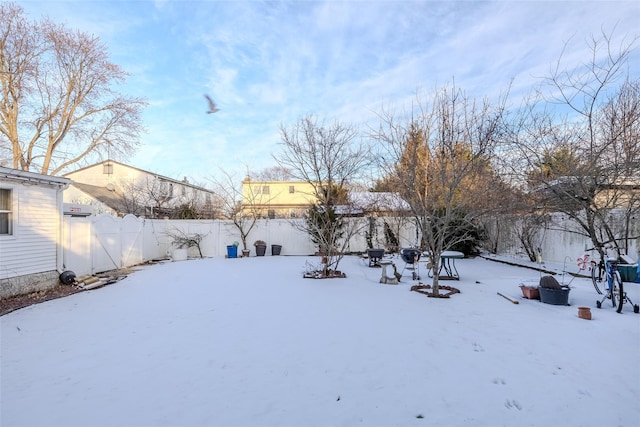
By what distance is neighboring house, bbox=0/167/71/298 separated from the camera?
6586 mm

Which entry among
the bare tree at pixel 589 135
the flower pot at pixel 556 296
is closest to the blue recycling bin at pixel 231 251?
the bare tree at pixel 589 135

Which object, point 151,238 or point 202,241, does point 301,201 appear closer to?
point 202,241

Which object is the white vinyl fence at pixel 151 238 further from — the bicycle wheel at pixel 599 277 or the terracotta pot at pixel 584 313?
the terracotta pot at pixel 584 313

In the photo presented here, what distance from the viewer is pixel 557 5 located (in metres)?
6.97

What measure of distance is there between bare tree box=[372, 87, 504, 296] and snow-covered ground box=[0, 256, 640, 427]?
73.8 inches

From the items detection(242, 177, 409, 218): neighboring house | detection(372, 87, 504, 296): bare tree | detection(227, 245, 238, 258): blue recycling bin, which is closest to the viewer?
detection(372, 87, 504, 296): bare tree

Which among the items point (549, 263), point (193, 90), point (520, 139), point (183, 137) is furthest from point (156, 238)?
point (549, 263)

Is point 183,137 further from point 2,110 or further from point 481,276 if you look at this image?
point 481,276

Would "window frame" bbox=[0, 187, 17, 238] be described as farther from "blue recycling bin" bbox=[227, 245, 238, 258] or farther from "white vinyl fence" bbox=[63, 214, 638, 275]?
"blue recycling bin" bbox=[227, 245, 238, 258]

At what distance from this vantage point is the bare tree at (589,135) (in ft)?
20.3

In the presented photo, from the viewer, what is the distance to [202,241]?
1448cm

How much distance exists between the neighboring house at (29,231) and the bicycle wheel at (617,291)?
10.8m

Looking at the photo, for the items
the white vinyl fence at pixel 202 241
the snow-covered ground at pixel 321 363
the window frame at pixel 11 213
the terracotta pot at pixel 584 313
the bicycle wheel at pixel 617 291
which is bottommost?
the snow-covered ground at pixel 321 363

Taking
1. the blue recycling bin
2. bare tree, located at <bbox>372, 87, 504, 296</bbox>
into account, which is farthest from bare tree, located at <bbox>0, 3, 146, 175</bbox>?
bare tree, located at <bbox>372, 87, 504, 296</bbox>
